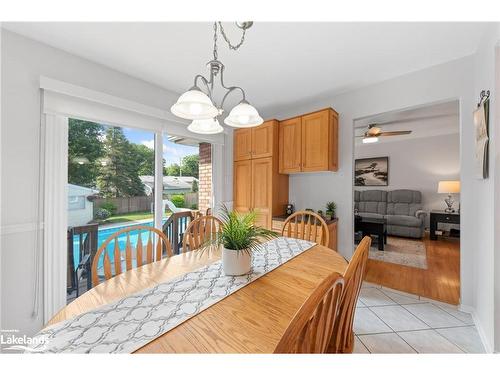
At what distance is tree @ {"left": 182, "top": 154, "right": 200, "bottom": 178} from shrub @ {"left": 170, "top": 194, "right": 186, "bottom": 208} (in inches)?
13.1

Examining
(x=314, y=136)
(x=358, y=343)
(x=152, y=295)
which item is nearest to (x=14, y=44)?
(x=152, y=295)

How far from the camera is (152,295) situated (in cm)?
97

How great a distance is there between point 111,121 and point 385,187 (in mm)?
6143

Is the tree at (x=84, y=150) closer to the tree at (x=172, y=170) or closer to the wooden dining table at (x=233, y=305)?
the tree at (x=172, y=170)

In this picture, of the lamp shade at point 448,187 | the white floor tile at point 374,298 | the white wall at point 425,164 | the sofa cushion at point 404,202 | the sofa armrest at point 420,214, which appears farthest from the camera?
the sofa cushion at point 404,202

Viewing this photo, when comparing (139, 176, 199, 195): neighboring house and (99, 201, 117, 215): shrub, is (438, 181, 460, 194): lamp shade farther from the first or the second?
(99, 201, 117, 215): shrub

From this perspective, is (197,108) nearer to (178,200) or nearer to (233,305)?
(233,305)

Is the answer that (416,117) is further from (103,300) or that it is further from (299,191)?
(103,300)

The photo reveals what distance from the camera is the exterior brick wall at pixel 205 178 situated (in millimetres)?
3291

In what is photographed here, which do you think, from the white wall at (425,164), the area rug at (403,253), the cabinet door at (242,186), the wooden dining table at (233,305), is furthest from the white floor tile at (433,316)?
the white wall at (425,164)

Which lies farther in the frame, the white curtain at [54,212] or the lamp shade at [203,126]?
the white curtain at [54,212]

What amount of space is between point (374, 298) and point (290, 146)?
2096 mm

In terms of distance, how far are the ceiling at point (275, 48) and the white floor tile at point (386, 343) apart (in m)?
2.45

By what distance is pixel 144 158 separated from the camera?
2.56m
